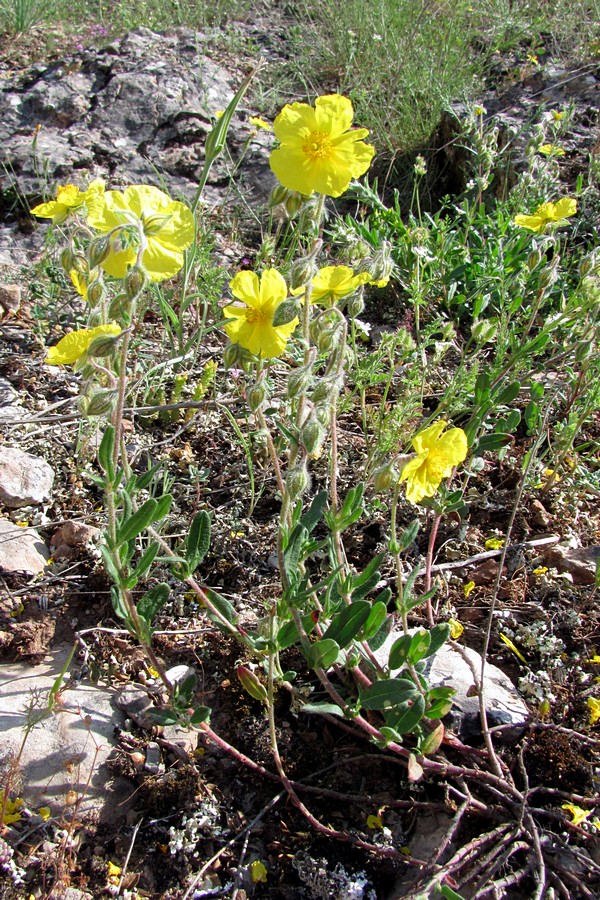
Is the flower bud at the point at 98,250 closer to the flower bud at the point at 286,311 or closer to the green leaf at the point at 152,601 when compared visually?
the flower bud at the point at 286,311

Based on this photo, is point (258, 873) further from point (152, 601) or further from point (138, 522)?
point (138, 522)

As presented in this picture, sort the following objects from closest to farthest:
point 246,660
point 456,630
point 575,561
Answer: point 246,660 → point 456,630 → point 575,561

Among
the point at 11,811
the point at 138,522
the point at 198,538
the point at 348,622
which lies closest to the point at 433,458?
the point at 348,622

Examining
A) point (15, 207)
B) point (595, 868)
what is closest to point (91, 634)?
point (595, 868)

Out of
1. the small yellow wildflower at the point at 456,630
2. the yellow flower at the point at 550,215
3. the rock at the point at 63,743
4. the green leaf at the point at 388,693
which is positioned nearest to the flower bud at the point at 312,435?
the green leaf at the point at 388,693

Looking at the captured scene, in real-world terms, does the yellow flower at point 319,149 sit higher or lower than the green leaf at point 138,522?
higher

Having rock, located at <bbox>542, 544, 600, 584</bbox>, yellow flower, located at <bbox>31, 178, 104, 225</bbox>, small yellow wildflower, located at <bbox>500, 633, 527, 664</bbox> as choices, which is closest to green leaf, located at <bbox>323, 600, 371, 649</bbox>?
small yellow wildflower, located at <bbox>500, 633, 527, 664</bbox>

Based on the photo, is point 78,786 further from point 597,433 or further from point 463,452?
point 597,433

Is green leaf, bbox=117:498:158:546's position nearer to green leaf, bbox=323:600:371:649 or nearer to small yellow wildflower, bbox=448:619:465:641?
green leaf, bbox=323:600:371:649
